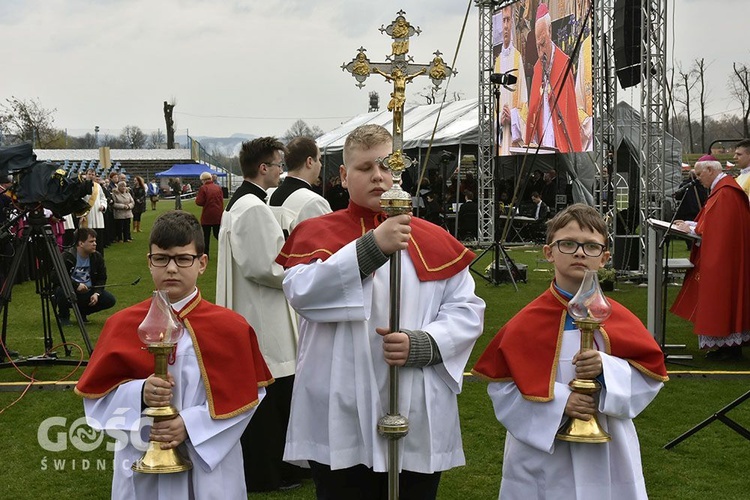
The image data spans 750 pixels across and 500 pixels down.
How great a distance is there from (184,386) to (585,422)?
1.37 m

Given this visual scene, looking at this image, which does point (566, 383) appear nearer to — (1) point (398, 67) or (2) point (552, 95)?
(1) point (398, 67)

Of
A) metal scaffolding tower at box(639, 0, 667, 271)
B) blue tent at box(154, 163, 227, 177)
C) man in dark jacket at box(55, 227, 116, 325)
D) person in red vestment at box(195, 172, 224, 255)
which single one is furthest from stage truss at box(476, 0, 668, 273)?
blue tent at box(154, 163, 227, 177)

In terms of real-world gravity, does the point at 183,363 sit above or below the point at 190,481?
above

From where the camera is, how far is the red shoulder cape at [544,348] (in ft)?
10.1

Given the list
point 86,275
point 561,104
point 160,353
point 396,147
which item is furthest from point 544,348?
point 561,104

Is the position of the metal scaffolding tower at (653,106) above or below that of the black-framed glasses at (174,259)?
above

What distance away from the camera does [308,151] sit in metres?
5.41

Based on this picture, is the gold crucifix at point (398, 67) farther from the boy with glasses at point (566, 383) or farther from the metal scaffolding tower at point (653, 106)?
the metal scaffolding tower at point (653, 106)

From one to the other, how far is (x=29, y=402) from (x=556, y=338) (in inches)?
208

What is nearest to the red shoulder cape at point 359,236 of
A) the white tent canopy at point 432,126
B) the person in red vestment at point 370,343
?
the person in red vestment at point 370,343

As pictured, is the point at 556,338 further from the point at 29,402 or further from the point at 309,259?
the point at 29,402

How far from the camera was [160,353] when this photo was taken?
2.76 m

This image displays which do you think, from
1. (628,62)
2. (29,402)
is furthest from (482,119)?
(29,402)

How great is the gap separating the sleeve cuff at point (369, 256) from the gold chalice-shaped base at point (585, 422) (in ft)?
2.19
